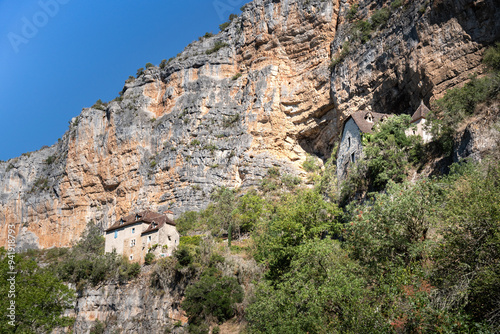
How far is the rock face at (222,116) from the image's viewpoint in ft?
161

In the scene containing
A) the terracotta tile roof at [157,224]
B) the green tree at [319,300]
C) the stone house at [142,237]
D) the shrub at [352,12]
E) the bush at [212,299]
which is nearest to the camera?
the green tree at [319,300]

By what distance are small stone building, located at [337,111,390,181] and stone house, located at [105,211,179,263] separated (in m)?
16.4

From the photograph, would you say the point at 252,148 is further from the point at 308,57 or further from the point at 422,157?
the point at 422,157

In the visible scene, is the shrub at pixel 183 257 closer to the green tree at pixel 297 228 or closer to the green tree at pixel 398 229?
the green tree at pixel 297 228

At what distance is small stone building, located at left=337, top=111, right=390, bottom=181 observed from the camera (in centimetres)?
2995

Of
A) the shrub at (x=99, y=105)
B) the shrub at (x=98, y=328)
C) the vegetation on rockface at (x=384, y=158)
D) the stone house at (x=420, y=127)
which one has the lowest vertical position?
the shrub at (x=98, y=328)

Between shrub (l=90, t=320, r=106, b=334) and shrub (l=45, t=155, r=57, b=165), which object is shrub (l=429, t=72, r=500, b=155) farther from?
shrub (l=45, t=155, r=57, b=165)

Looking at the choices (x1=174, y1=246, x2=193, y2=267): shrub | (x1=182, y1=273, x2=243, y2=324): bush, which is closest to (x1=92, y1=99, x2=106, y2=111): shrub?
(x1=174, y1=246, x2=193, y2=267): shrub

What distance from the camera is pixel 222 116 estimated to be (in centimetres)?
6162

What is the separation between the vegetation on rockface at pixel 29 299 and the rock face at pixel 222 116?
98.7 ft

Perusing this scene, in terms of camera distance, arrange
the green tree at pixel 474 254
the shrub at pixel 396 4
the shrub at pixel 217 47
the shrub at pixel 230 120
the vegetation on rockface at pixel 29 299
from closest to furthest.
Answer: the green tree at pixel 474 254, the vegetation on rockface at pixel 29 299, the shrub at pixel 396 4, the shrub at pixel 230 120, the shrub at pixel 217 47

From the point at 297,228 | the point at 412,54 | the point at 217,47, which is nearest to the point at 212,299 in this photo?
the point at 297,228

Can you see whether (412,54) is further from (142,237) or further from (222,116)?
(222,116)

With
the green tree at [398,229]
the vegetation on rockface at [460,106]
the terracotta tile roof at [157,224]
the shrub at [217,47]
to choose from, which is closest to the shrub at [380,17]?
the shrub at [217,47]
